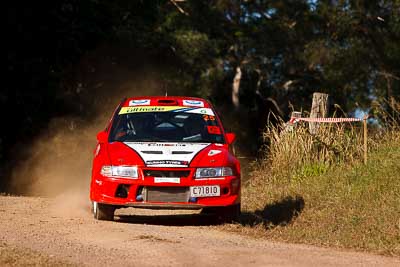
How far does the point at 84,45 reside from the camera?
95.9ft

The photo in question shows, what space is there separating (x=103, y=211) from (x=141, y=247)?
2.64 m

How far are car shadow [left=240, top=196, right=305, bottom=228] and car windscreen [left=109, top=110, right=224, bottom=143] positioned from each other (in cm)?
119

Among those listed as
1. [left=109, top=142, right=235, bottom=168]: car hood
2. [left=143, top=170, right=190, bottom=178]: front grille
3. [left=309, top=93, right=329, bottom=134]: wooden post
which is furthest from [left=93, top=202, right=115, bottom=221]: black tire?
[left=309, top=93, right=329, bottom=134]: wooden post

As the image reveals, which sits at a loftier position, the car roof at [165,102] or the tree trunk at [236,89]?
the tree trunk at [236,89]

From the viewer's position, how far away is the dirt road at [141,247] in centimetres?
916

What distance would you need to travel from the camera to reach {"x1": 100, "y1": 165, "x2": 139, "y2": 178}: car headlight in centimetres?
1198

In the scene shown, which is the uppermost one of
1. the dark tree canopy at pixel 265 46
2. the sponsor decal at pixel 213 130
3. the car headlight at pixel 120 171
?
the dark tree canopy at pixel 265 46

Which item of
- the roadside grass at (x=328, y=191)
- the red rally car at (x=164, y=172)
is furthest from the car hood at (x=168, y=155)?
the roadside grass at (x=328, y=191)

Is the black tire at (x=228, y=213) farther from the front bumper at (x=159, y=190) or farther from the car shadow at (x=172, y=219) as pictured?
the front bumper at (x=159, y=190)

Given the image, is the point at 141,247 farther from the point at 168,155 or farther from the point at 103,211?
the point at 103,211

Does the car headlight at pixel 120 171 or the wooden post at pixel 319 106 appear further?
the wooden post at pixel 319 106

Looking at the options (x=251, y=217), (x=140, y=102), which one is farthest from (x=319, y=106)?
(x=140, y=102)

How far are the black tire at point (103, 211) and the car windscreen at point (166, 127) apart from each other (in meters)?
0.96

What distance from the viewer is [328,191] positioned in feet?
45.3
